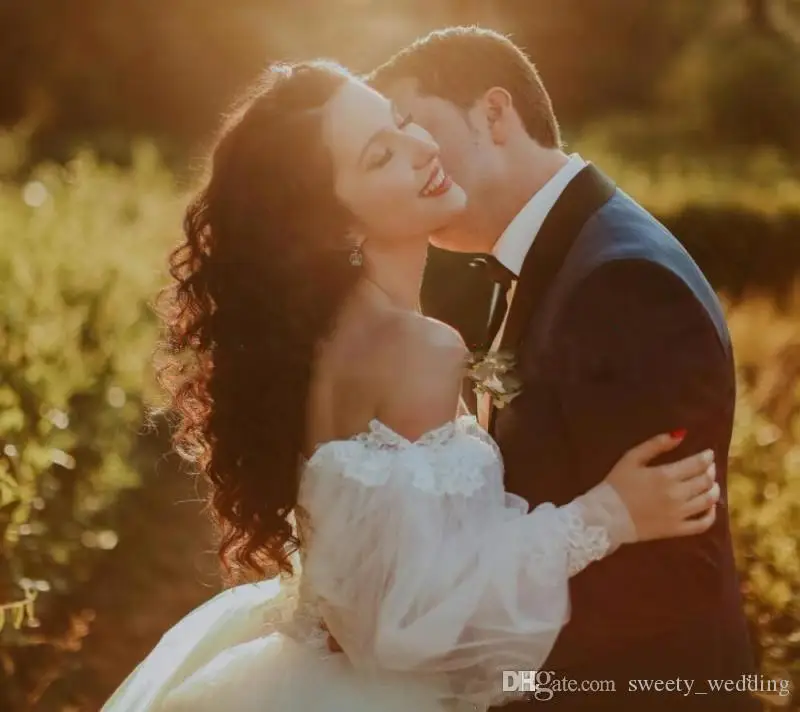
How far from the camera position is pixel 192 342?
10.3ft

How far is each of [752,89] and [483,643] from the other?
14870 millimetres

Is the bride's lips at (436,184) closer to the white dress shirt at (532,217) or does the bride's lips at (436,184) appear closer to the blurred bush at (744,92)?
the white dress shirt at (532,217)

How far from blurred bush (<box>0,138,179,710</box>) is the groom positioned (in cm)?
247

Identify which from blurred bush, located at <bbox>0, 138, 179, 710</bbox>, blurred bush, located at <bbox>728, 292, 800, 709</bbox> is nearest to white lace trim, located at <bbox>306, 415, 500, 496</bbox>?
blurred bush, located at <bbox>728, 292, 800, 709</bbox>

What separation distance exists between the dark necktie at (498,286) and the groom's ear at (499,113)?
322 mm

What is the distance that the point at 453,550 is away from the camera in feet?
8.66

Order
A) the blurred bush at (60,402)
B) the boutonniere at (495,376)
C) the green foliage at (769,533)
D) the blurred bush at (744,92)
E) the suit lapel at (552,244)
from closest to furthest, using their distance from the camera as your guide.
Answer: the boutonniere at (495,376) < the suit lapel at (552,244) < the green foliage at (769,533) < the blurred bush at (60,402) < the blurred bush at (744,92)

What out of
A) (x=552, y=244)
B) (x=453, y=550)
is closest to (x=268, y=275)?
(x=552, y=244)

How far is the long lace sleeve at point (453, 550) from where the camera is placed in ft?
8.58

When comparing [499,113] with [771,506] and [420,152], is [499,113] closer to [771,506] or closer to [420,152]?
[420,152]

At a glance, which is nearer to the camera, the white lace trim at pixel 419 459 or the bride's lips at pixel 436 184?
the white lace trim at pixel 419 459

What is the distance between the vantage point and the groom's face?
317cm

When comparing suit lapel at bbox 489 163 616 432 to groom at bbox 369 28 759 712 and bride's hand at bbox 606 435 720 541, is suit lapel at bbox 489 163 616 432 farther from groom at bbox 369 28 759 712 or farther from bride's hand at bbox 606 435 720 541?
bride's hand at bbox 606 435 720 541

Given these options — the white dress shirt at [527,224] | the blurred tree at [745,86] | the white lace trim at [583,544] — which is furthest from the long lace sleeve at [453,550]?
the blurred tree at [745,86]
